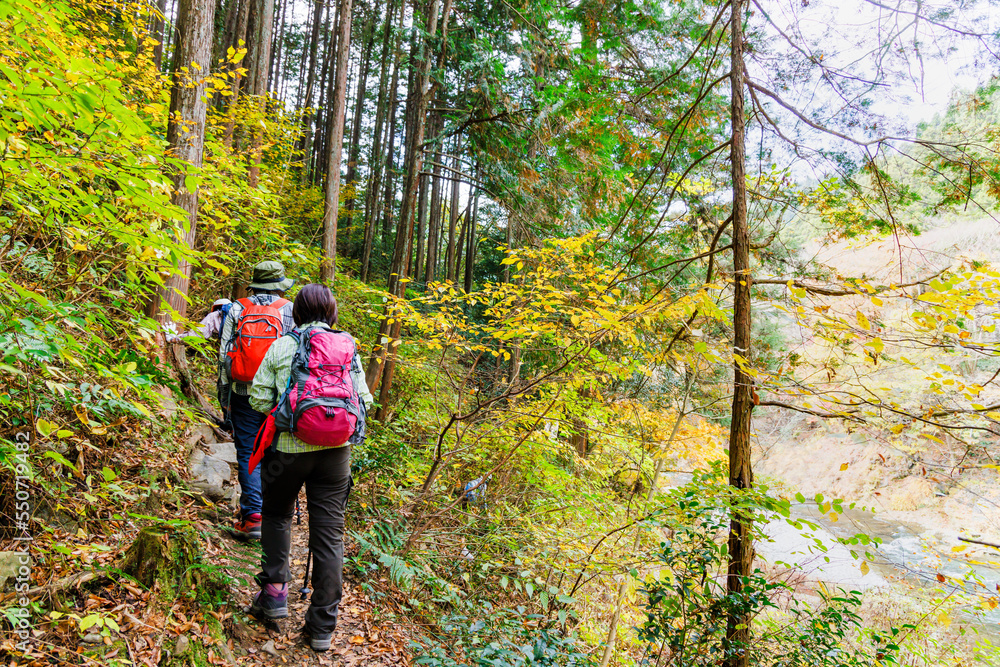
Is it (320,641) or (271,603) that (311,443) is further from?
(320,641)

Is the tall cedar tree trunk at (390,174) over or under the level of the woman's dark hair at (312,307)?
over

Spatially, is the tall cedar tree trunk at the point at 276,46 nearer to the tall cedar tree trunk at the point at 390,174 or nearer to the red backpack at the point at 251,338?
the tall cedar tree trunk at the point at 390,174

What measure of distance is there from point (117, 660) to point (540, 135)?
25.3ft

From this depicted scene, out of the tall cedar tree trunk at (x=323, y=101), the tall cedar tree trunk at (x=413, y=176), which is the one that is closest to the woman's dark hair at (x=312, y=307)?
the tall cedar tree trunk at (x=413, y=176)

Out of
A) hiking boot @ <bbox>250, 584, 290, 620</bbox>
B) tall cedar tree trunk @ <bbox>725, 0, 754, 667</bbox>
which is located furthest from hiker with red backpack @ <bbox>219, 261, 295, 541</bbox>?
tall cedar tree trunk @ <bbox>725, 0, 754, 667</bbox>

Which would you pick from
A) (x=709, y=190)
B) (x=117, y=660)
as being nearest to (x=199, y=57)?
(x=117, y=660)

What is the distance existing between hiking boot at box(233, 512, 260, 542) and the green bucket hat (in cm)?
173

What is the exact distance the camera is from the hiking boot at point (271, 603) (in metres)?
2.73

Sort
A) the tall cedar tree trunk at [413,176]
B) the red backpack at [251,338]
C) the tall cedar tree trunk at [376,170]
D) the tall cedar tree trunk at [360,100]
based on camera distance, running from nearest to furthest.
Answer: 1. the red backpack at [251,338]
2. the tall cedar tree trunk at [413,176]
3. the tall cedar tree trunk at [376,170]
4. the tall cedar tree trunk at [360,100]

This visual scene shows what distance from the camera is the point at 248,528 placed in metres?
3.46

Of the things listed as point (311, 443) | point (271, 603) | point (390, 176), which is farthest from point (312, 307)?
point (390, 176)

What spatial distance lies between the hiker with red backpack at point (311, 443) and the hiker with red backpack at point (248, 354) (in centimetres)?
73

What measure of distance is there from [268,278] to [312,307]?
0.97 m

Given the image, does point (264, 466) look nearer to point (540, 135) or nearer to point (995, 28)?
point (995, 28)
